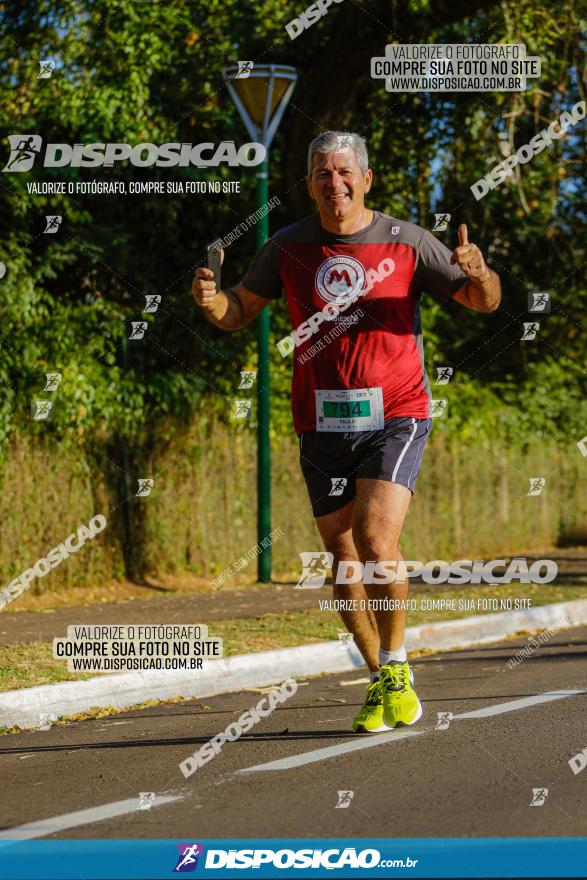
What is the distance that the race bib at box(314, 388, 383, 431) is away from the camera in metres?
5.95

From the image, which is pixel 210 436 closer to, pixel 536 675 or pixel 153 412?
pixel 153 412

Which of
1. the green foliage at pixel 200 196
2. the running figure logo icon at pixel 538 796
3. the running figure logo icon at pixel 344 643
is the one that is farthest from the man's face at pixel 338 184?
the green foliage at pixel 200 196

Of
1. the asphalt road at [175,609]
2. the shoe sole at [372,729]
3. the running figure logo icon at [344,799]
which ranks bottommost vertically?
the running figure logo icon at [344,799]

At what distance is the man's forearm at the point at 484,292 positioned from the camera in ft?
19.3

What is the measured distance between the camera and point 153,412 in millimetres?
14008

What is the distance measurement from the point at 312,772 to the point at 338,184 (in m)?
2.47

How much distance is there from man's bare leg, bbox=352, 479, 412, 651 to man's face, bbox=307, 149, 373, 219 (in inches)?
46.4

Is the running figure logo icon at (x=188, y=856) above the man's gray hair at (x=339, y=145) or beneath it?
beneath

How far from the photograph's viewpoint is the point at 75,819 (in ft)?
14.9

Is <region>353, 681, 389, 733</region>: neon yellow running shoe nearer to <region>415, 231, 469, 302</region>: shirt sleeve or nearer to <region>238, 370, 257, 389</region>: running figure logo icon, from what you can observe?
<region>415, 231, 469, 302</region>: shirt sleeve

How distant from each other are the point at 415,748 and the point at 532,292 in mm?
15267

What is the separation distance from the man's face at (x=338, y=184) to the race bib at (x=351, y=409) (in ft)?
2.53

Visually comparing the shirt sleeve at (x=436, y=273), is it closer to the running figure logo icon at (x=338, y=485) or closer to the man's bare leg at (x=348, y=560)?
the running figure logo icon at (x=338, y=485)

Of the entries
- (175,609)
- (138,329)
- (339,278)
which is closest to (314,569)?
(138,329)
